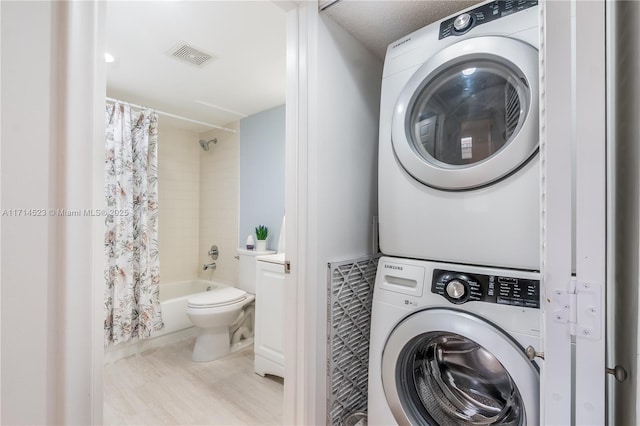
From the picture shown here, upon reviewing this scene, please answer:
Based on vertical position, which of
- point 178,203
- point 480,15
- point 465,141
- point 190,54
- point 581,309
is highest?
point 190,54

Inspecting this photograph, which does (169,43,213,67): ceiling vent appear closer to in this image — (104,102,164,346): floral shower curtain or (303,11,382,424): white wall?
(104,102,164,346): floral shower curtain

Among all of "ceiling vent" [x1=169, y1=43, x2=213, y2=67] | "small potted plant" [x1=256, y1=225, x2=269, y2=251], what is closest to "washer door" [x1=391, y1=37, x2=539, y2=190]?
"ceiling vent" [x1=169, y1=43, x2=213, y2=67]

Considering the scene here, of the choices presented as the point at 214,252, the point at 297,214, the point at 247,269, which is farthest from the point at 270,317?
the point at 214,252

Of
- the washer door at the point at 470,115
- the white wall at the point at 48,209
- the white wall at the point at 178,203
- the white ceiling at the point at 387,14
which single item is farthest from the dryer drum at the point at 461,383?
the white wall at the point at 178,203

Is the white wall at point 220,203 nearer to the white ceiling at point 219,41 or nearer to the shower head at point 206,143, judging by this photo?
the shower head at point 206,143

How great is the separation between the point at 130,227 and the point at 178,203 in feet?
2.95

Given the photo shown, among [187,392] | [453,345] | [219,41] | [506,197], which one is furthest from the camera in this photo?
[187,392]

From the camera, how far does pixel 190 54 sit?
1.86 metres

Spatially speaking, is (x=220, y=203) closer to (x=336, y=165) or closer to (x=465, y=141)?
(x=336, y=165)

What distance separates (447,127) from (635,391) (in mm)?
872

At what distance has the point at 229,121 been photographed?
3.10 m

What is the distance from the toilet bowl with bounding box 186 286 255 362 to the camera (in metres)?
2.18

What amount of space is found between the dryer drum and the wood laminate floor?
96 cm

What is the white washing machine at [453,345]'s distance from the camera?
825 mm
